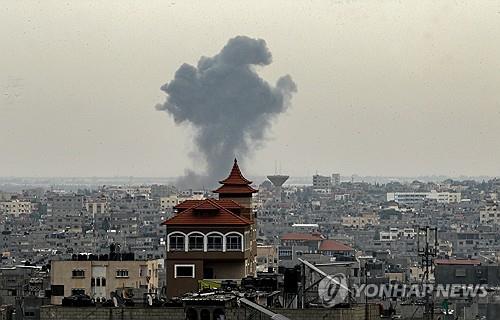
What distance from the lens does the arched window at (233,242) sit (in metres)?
47.7

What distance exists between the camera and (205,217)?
4791 centimetres

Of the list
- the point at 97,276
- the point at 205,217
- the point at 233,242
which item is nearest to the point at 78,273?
the point at 97,276

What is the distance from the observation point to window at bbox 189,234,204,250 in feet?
156

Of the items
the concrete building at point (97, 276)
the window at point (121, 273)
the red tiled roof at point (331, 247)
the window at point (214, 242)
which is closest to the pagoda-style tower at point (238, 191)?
the concrete building at point (97, 276)

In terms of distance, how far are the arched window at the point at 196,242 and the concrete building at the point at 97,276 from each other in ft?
14.4

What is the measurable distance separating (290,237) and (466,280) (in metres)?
82.6

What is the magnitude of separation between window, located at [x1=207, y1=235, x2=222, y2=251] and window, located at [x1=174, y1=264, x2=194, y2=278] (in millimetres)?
756

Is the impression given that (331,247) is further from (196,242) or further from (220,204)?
(196,242)

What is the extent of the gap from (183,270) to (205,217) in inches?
61.2

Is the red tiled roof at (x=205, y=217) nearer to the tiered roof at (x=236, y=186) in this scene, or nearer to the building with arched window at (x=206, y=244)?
the building with arched window at (x=206, y=244)

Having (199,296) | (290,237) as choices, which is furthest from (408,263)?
(199,296)

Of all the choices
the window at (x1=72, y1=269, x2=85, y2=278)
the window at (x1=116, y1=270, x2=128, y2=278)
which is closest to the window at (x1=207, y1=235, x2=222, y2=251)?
the window at (x1=72, y1=269, x2=85, y2=278)

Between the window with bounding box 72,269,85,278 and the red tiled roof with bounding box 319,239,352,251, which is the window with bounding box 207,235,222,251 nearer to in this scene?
the window with bounding box 72,269,85,278

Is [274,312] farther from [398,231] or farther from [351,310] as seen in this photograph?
[398,231]
